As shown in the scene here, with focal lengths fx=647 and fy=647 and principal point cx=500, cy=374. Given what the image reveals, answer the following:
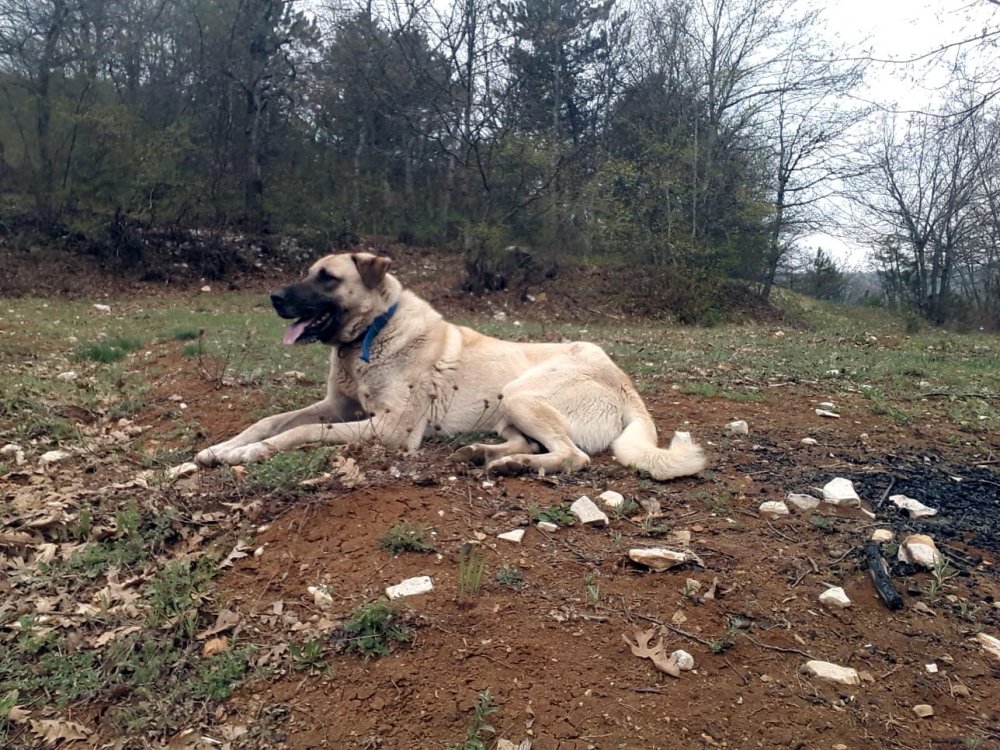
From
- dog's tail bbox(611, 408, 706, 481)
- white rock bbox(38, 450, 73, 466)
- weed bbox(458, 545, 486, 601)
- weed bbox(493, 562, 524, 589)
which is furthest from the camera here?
white rock bbox(38, 450, 73, 466)

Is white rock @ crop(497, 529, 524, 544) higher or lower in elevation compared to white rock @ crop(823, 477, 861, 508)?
lower

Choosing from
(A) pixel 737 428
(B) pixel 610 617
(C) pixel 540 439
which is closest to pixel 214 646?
(B) pixel 610 617

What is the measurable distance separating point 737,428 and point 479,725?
3.50 metres

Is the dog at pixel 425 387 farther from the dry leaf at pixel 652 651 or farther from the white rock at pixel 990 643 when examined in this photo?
the white rock at pixel 990 643

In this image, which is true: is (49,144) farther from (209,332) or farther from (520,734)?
(520,734)

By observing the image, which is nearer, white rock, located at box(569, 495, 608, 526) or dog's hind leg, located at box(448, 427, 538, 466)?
white rock, located at box(569, 495, 608, 526)

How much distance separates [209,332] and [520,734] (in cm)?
859

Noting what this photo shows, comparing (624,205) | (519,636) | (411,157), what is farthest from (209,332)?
(411,157)

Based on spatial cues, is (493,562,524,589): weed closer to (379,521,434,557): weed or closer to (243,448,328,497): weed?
(379,521,434,557): weed

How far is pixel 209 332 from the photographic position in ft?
30.3

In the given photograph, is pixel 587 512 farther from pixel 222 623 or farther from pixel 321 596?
pixel 222 623

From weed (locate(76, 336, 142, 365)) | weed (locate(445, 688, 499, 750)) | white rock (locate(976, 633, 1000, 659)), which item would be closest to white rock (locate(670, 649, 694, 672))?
weed (locate(445, 688, 499, 750))

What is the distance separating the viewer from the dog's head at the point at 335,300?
447cm

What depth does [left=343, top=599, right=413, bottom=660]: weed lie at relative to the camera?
2285 mm
